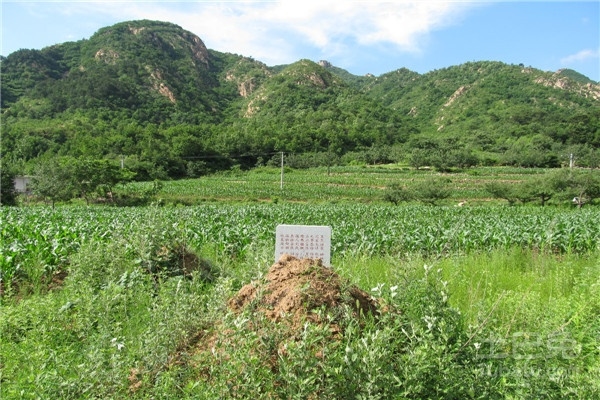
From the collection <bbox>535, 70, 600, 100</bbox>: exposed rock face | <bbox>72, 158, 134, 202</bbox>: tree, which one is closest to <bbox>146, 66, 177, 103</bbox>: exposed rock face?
<bbox>72, 158, 134, 202</bbox>: tree

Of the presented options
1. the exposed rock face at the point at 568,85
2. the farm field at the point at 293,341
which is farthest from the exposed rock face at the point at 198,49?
the farm field at the point at 293,341

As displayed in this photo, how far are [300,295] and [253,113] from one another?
337 ft

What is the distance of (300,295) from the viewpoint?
334cm

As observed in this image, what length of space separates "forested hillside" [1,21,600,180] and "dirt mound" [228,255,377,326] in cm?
5300

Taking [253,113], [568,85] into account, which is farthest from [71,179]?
[568,85]

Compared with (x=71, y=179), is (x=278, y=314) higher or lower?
higher

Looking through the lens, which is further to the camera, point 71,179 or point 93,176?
point 93,176

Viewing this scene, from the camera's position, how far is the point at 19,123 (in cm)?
6525

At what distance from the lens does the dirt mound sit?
319cm

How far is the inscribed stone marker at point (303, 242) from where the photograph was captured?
5.38 meters

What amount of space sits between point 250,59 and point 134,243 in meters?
158

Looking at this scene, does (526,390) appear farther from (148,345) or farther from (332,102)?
(332,102)

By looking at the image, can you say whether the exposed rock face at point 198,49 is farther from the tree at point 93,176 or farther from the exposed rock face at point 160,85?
the tree at point 93,176

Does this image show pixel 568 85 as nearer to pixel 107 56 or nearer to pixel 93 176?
pixel 93 176
